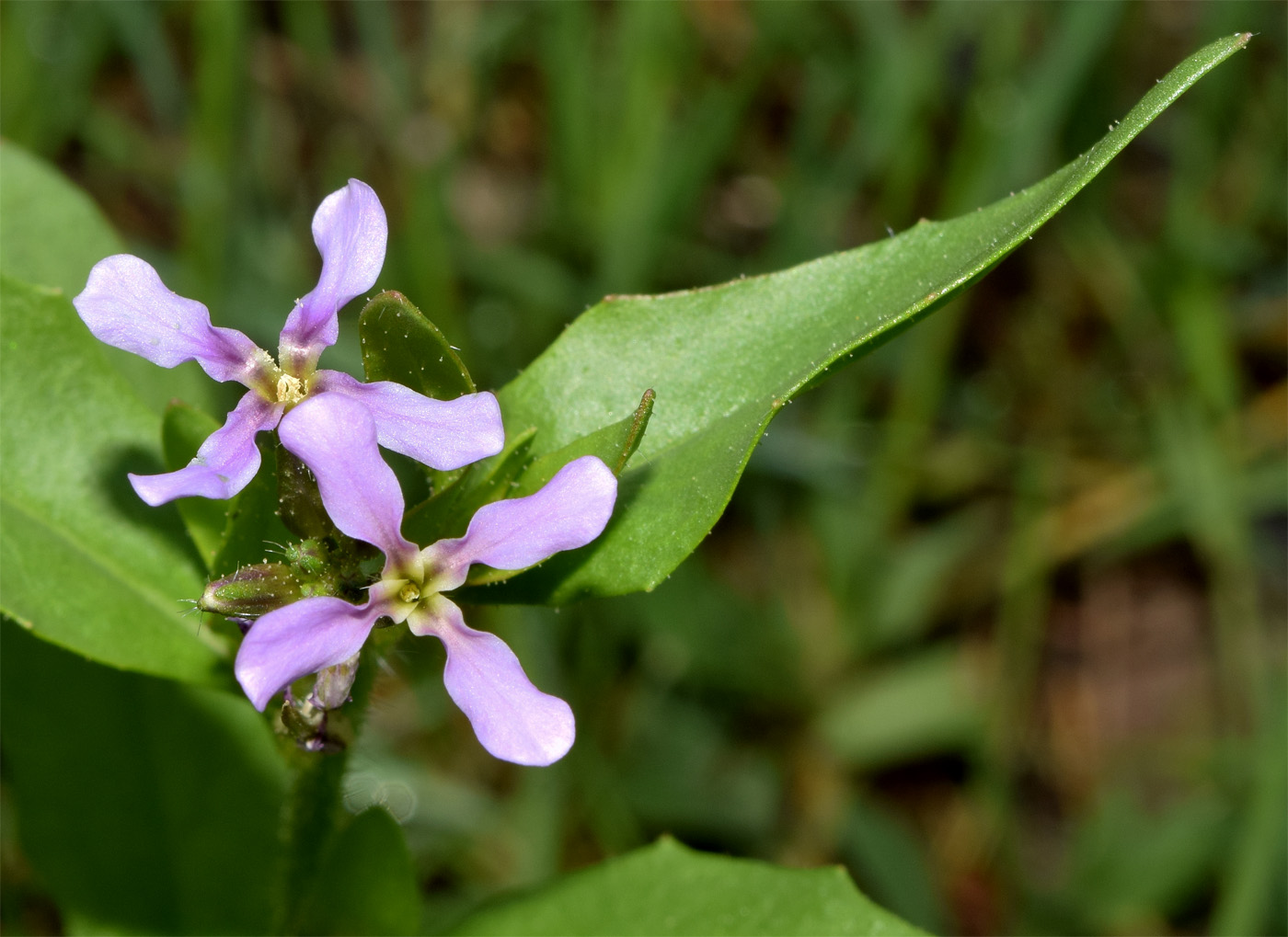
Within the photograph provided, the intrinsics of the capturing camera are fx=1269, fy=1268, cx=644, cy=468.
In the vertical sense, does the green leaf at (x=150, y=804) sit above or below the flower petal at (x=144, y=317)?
below

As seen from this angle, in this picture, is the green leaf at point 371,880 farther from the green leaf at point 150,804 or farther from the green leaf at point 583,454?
the green leaf at point 583,454

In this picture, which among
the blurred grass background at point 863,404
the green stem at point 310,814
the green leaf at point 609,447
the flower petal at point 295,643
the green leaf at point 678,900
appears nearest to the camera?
the flower petal at point 295,643

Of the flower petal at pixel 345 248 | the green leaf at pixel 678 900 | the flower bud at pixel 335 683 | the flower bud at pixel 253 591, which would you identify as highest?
the flower petal at pixel 345 248

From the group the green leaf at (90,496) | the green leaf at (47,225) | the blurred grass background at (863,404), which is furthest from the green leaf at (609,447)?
the blurred grass background at (863,404)

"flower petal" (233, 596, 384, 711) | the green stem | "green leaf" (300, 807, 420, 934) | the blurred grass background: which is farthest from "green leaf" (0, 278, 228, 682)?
the blurred grass background

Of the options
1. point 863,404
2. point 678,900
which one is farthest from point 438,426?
point 863,404

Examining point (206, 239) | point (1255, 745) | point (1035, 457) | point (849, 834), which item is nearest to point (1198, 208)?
point (1035, 457)

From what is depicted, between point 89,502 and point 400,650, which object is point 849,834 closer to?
point 400,650
